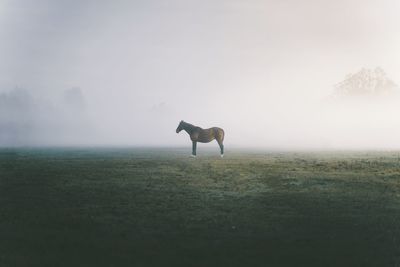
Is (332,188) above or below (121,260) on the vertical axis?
above

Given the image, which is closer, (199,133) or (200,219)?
(200,219)

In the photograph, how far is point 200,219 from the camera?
1981 centimetres

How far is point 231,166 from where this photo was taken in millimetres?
38781

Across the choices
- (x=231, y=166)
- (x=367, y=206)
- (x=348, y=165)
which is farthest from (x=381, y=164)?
(x=367, y=206)

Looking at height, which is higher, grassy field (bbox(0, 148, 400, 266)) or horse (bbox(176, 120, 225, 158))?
horse (bbox(176, 120, 225, 158))

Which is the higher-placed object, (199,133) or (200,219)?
(199,133)

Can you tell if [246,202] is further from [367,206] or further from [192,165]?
[192,165]

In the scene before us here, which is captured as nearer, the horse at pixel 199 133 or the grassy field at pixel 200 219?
the grassy field at pixel 200 219

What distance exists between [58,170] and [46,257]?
22.3 m

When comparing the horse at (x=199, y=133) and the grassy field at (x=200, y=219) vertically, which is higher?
the horse at (x=199, y=133)

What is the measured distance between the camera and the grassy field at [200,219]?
49.8 ft

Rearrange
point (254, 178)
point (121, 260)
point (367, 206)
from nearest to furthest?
point (121, 260) < point (367, 206) < point (254, 178)

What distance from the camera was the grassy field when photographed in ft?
49.8

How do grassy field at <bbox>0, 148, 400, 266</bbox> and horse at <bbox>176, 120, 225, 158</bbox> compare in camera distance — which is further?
horse at <bbox>176, 120, 225, 158</bbox>
